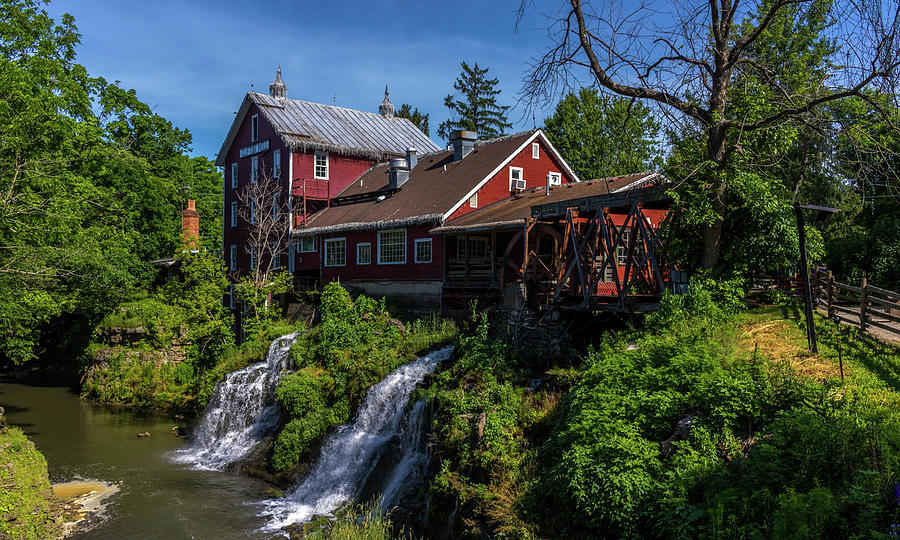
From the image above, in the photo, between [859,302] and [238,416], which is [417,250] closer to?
[238,416]

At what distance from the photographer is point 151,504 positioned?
1444 centimetres

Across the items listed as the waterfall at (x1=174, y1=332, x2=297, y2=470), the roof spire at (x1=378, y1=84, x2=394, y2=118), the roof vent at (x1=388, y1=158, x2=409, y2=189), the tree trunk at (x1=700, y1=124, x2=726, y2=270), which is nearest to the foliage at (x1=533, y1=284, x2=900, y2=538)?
the tree trunk at (x1=700, y1=124, x2=726, y2=270)

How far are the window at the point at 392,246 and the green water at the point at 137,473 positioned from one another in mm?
10497

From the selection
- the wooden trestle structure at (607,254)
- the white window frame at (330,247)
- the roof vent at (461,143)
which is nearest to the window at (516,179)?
the roof vent at (461,143)

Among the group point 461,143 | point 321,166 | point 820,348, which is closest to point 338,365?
point 820,348

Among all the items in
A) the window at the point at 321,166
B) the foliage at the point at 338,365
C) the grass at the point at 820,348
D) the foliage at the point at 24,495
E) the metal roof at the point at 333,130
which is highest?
the metal roof at the point at 333,130

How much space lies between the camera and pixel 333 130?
35.3 m

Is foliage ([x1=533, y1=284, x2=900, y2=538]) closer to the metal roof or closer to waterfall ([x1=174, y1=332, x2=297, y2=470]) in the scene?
waterfall ([x1=174, y1=332, x2=297, y2=470])

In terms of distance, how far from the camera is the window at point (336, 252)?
1148 inches

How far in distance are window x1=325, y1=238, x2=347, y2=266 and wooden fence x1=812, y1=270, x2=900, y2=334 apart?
20419 millimetres

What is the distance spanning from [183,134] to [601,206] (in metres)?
35.4

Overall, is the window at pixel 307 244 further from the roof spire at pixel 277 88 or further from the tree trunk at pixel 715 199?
the tree trunk at pixel 715 199

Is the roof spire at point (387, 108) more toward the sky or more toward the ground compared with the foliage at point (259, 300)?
more toward the sky

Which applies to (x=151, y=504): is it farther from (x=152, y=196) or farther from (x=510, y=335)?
(x=152, y=196)
